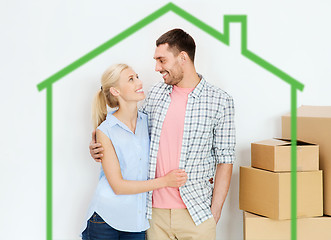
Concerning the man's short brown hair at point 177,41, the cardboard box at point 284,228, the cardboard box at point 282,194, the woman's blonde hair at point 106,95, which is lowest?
the cardboard box at point 284,228

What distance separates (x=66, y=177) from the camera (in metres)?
2.14

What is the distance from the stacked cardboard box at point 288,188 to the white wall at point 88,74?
295 millimetres

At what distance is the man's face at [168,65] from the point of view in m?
1.76

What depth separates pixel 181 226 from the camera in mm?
1737

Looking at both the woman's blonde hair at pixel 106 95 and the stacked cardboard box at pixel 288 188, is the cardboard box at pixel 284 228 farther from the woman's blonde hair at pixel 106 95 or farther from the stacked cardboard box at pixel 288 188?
the woman's blonde hair at pixel 106 95

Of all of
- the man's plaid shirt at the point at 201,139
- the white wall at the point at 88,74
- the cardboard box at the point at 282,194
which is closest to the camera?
the cardboard box at the point at 282,194

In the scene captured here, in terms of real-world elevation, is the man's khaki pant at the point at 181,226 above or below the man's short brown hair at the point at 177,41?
below

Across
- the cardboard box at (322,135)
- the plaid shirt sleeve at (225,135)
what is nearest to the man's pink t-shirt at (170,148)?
the plaid shirt sleeve at (225,135)

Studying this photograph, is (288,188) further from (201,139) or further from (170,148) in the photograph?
(170,148)

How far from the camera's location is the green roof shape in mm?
2006

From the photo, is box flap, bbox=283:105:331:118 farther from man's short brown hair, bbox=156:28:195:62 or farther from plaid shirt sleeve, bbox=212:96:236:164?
man's short brown hair, bbox=156:28:195:62

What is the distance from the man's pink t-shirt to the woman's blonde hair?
24 cm

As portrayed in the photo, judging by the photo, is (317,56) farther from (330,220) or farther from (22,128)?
(22,128)

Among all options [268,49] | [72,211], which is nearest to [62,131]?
[72,211]
